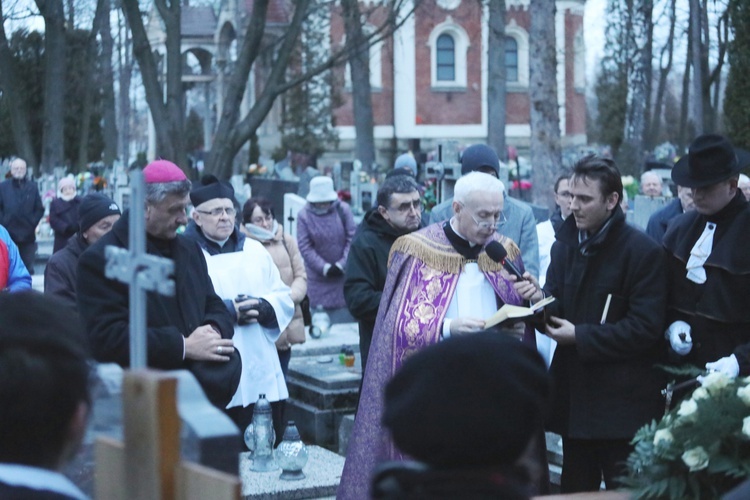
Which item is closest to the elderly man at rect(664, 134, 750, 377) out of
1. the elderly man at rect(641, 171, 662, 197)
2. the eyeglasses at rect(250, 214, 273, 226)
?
the eyeglasses at rect(250, 214, 273, 226)

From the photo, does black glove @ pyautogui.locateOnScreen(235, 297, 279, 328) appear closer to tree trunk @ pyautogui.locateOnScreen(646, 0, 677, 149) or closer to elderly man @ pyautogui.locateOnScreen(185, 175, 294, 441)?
elderly man @ pyautogui.locateOnScreen(185, 175, 294, 441)

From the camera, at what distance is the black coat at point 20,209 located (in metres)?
15.1

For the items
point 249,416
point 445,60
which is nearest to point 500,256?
point 249,416

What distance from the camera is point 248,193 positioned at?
2061cm

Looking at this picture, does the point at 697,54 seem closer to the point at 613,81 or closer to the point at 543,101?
the point at 543,101

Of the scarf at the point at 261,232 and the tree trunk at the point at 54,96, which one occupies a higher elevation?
the tree trunk at the point at 54,96

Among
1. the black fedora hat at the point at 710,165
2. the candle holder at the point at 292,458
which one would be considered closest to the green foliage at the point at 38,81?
the candle holder at the point at 292,458

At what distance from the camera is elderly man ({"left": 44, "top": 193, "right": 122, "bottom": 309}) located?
6.61m

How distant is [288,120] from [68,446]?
42.0 metres

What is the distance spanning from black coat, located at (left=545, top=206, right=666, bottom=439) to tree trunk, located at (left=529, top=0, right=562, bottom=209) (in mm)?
11023

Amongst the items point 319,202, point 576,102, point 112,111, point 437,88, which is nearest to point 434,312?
point 319,202

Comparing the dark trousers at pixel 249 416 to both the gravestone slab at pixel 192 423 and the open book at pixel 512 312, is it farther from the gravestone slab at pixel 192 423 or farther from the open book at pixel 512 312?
the gravestone slab at pixel 192 423

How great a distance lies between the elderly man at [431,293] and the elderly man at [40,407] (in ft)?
10.6

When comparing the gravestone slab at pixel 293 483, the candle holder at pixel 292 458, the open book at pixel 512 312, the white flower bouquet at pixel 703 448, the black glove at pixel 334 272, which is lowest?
the gravestone slab at pixel 293 483
